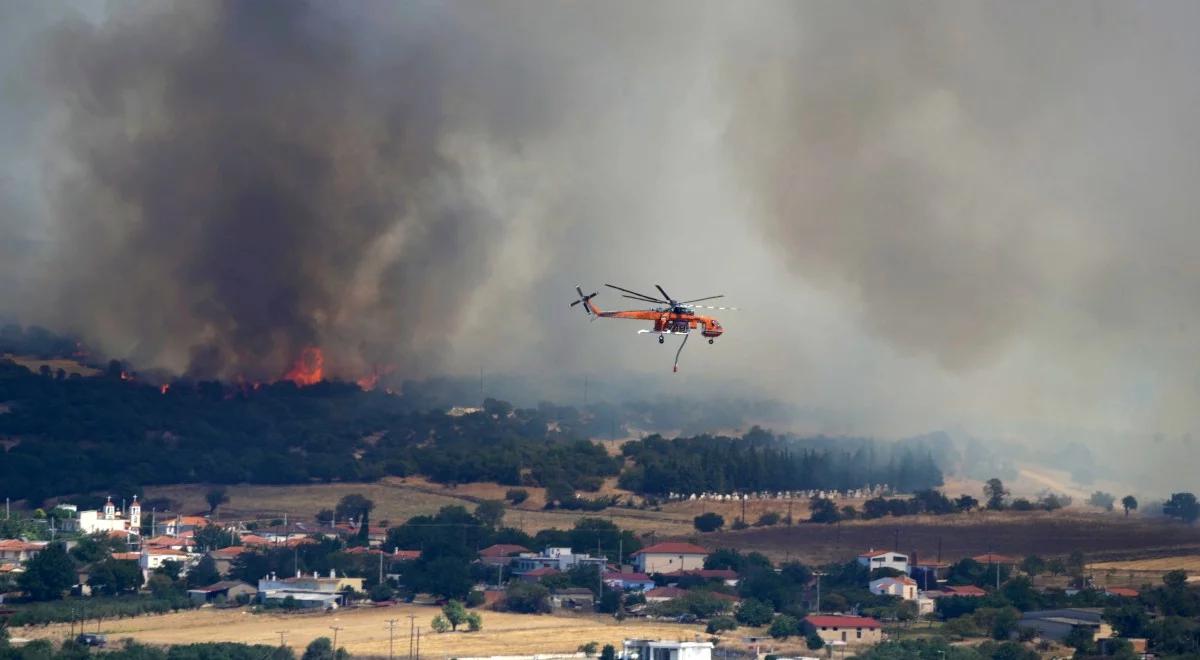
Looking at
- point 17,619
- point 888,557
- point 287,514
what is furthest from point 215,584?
point 888,557

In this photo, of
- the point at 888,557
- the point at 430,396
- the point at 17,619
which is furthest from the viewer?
the point at 430,396

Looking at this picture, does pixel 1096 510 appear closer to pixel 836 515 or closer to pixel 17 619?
pixel 836 515

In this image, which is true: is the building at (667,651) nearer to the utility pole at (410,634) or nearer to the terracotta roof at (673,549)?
the utility pole at (410,634)

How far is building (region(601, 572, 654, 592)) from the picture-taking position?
4805 inches

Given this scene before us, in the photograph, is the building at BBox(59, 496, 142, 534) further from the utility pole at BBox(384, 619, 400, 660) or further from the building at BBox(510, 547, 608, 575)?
the utility pole at BBox(384, 619, 400, 660)

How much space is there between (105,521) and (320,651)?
47.9 metres

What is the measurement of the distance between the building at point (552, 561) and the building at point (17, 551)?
2857 centimetres

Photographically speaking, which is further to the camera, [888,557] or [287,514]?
[287,514]

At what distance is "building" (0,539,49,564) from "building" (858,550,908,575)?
48.7 meters

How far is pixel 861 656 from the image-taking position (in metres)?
99.2

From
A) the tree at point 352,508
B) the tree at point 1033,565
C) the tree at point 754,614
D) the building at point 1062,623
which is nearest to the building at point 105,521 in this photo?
the tree at point 352,508

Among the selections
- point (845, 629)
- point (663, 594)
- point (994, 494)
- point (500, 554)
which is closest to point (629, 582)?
point (663, 594)

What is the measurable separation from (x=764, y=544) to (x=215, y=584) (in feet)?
112

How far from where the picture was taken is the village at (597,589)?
347 ft
